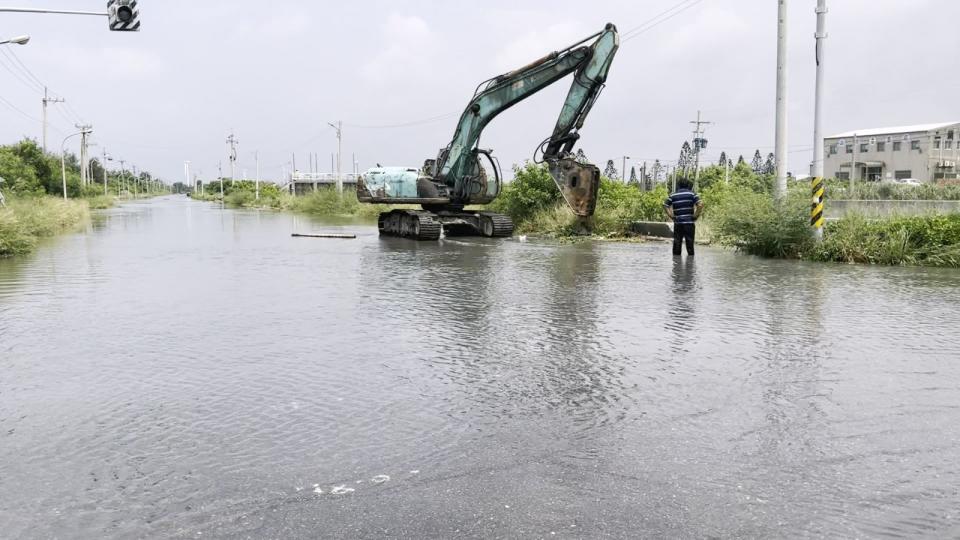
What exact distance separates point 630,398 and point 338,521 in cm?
278

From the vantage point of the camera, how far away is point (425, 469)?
14.3ft

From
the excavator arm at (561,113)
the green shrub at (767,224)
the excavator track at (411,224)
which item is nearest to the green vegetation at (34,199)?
the excavator track at (411,224)

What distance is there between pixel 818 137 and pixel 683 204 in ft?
10.4

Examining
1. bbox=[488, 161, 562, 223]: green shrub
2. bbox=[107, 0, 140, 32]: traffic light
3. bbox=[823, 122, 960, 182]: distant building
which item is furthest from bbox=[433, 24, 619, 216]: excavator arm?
bbox=[823, 122, 960, 182]: distant building

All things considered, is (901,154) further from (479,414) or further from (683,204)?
(479,414)

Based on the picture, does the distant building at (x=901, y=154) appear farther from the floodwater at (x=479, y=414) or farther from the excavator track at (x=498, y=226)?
the floodwater at (x=479, y=414)

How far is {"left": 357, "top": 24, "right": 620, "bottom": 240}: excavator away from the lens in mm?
22500

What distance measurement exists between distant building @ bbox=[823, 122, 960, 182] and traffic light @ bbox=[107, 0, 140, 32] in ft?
241

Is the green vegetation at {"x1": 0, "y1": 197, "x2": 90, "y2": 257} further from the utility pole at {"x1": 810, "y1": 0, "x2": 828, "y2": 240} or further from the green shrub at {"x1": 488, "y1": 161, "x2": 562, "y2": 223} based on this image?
the utility pole at {"x1": 810, "y1": 0, "x2": 828, "y2": 240}

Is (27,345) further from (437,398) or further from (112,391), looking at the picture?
(437,398)

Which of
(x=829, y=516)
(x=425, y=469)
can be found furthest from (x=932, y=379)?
(x=425, y=469)

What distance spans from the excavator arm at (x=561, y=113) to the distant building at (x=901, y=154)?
6286 centimetres

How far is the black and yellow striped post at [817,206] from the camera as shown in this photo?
672 inches

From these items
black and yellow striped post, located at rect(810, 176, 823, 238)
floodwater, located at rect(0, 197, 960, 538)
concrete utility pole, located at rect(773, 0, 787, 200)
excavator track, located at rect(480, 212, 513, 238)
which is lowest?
floodwater, located at rect(0, 197, 960, 538)
